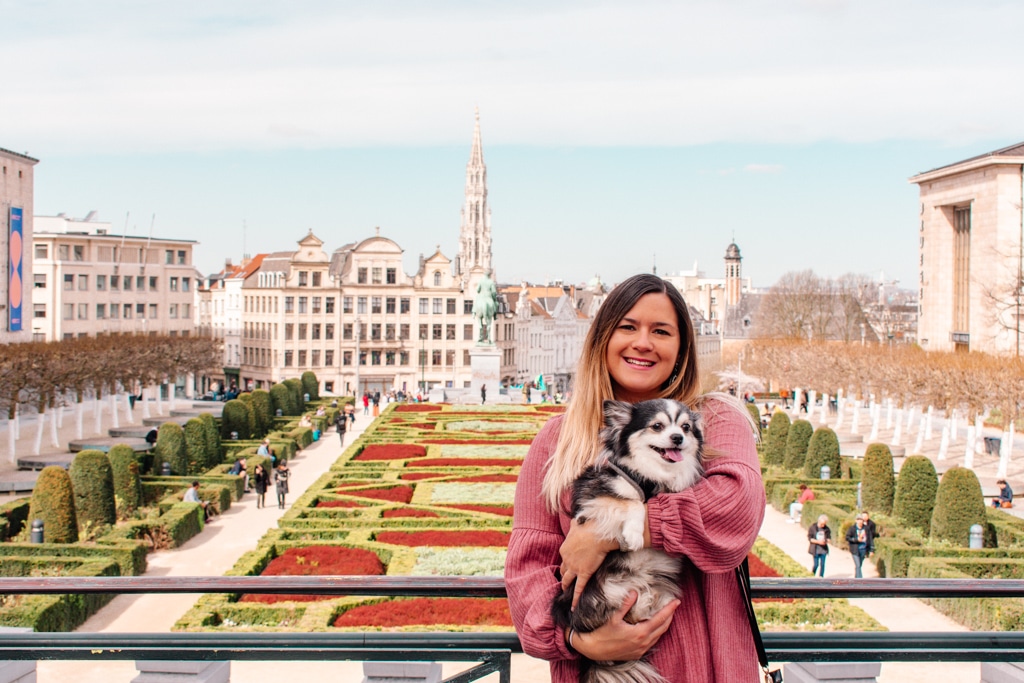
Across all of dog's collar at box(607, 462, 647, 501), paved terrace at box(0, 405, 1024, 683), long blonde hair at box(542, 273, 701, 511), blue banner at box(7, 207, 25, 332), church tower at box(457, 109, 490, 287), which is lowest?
paved terrace at box(0, 405, 1024, 683)

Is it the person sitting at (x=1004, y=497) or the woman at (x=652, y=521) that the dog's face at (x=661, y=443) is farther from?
the person sitting at (x=1004, y=497)

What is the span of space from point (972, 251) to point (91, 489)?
194ft

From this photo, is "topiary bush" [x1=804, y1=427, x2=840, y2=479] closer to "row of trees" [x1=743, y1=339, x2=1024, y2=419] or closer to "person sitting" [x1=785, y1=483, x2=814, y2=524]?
"person sitting" [x1=785, y1=483, x2=814, y2=524]

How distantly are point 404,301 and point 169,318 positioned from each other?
19251 millimetres

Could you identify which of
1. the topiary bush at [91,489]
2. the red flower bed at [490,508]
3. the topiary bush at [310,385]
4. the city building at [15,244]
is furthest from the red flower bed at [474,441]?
the city building at [15,244]

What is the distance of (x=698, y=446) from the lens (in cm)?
313

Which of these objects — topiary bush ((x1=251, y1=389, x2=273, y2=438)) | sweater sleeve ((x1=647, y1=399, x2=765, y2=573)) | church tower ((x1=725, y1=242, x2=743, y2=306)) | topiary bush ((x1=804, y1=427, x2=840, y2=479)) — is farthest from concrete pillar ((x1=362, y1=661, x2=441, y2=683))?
church tower ((x1=725, y1=242, x2=743, y2=306))

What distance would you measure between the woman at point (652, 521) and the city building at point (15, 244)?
5819cm

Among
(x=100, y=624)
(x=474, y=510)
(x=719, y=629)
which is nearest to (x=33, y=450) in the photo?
(x=474, y=510)

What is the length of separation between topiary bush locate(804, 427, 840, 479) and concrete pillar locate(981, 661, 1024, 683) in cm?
2625

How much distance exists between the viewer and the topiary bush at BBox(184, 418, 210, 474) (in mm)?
30828

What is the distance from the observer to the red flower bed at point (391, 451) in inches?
1294

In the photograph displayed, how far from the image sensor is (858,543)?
17797 mm

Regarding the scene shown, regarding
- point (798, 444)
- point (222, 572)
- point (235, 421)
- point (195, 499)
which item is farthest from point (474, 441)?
point (222, 572)
